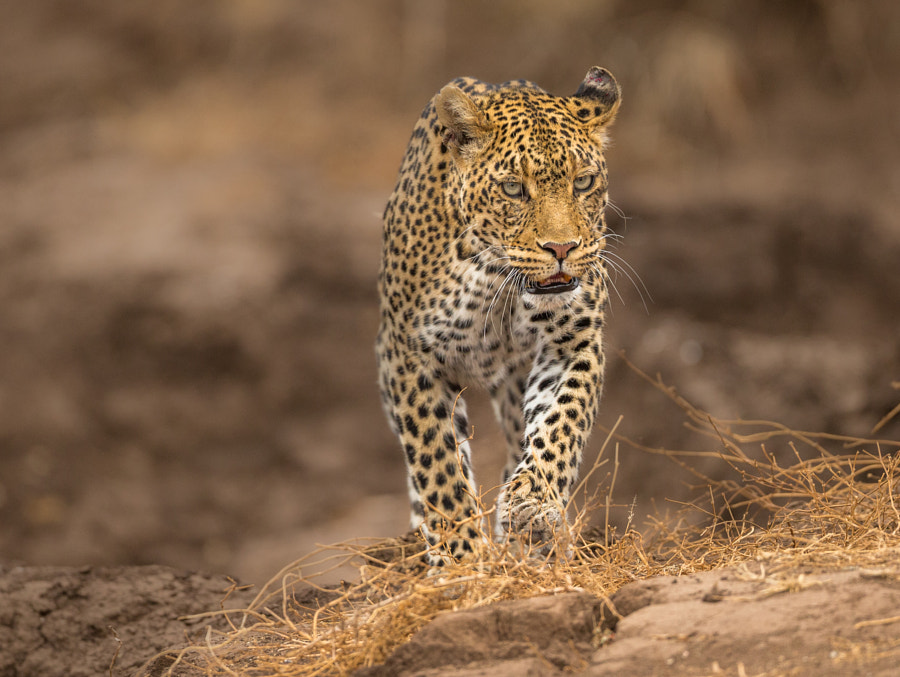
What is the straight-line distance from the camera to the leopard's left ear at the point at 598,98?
6.35m

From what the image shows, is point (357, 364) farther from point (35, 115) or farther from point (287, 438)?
point (35, 115)

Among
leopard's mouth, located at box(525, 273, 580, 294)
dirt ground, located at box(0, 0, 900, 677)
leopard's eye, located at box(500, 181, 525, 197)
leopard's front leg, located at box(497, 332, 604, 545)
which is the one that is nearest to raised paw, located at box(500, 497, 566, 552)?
leopard's front leg, located at box(497, 332, 604, 545)

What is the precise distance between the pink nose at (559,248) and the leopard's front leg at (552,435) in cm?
61

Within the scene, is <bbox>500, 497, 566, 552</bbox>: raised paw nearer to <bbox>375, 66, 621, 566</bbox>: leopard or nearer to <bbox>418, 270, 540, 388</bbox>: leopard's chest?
<bbox>375, 66, 621, 566</bbox>: leopard

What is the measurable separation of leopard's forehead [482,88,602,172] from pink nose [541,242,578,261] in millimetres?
447

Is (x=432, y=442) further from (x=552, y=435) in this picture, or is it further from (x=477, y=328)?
(x=552, y=435)

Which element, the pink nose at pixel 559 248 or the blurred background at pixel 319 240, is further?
the blurred background at pixel 319 240

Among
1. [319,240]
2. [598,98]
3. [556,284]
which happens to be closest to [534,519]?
[556,284]

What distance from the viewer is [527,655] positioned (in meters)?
4.04

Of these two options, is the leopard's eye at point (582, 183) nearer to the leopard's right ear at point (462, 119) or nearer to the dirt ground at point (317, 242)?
the leopard's right ear at point (462, 119)

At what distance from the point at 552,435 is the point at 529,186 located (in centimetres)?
129

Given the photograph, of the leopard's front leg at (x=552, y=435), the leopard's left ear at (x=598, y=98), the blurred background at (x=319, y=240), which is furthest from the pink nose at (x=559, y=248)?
the blurred background at (x=319, y=240)

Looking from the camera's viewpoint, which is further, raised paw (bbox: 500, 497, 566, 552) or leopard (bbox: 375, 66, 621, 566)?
leopard (bbox: 375, 66, 621, 566)

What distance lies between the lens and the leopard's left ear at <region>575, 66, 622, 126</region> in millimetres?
6348
